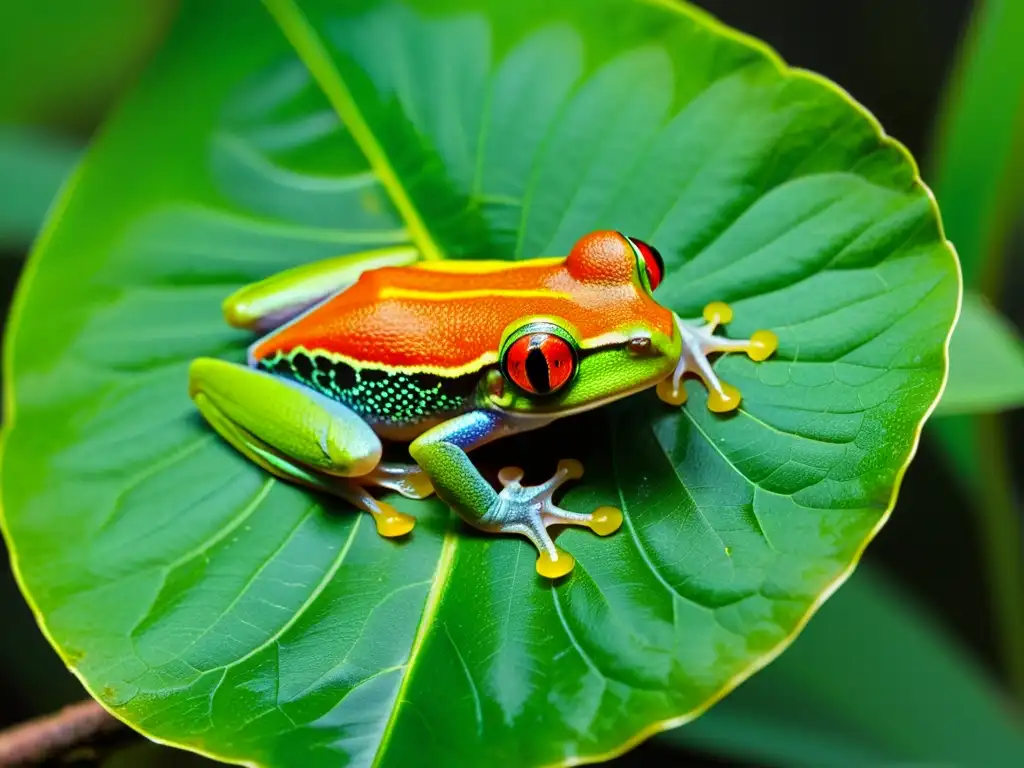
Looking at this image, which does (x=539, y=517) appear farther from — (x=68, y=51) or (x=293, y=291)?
(x=68, y=51)

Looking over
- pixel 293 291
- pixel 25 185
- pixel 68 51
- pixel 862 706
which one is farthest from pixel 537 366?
pixel 68 51

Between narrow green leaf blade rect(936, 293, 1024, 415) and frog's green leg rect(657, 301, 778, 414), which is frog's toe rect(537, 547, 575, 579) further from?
narrow green leaf blade rect(936, 293, 1024, 415)

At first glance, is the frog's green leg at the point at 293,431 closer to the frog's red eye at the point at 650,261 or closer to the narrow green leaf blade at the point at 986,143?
the frog's red eye at the point at 650,261

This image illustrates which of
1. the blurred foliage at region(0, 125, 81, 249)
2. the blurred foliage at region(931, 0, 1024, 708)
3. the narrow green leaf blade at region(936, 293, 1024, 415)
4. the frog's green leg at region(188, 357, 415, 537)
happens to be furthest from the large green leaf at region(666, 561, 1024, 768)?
the blurred foliage at region(0, 125, 81, 249)

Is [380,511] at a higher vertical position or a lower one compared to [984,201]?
lower

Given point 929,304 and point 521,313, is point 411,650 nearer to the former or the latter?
point 521,313

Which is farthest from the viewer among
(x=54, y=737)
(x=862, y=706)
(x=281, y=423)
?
(x=862, y=706)

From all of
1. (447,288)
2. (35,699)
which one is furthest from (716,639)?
(35,699)
